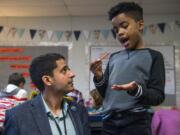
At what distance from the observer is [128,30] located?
1.47 metres

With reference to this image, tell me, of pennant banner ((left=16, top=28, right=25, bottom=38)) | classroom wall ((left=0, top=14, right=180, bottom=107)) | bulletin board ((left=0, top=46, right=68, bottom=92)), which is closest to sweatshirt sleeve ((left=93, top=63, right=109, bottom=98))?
classroom wall ((left=0, top=14, right=180, bottom=107))

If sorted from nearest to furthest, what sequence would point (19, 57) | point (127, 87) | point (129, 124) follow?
1. point (127, 87)
2. point (129, 124)
3. point (19, 57)

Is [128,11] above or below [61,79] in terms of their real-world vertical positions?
above

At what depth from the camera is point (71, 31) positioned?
611 cm

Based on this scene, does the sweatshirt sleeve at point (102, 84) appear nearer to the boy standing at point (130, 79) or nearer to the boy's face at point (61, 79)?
the boy standing at point (130, 79)

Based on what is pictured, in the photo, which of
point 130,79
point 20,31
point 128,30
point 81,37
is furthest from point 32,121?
point 20,31

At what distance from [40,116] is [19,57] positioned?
15.1 ft

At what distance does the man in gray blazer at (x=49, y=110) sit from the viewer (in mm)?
Result: 1548

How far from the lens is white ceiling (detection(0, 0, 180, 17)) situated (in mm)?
5160

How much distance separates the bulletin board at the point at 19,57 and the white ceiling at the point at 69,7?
64 centimetres

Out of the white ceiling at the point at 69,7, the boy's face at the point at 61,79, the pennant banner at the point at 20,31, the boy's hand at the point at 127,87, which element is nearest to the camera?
the boy's hand at the point at 127,87

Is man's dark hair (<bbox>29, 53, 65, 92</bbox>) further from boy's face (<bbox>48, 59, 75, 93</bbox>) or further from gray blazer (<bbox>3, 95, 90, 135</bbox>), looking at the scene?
gray blazer (<bbox>3, 95, 90, 135</bbox>)

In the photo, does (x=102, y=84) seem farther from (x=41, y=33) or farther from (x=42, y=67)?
(x=41, y=33)

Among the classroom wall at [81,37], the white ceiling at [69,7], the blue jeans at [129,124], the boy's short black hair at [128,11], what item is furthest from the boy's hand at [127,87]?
the classroom wall at [81,37]
